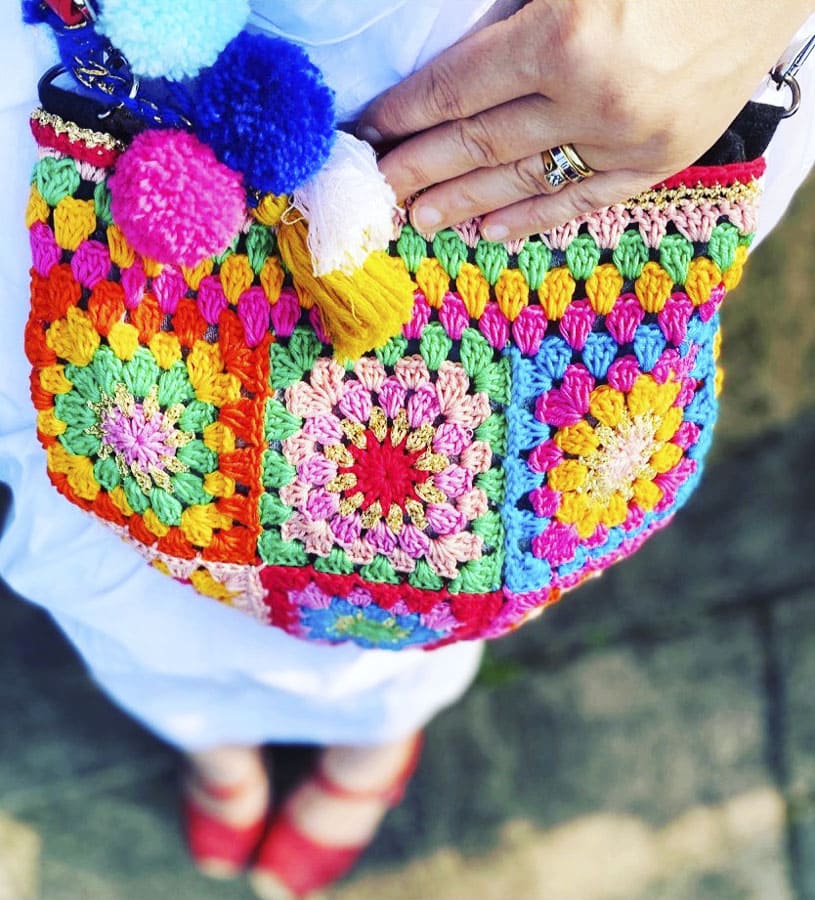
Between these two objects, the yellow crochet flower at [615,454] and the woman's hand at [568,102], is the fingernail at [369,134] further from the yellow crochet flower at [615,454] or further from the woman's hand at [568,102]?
the yellow crochet flower at [615,454]

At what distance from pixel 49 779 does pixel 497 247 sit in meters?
1.09

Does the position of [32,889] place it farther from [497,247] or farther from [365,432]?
[497,247]

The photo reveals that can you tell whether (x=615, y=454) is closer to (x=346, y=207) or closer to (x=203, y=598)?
(x=346, y=207)

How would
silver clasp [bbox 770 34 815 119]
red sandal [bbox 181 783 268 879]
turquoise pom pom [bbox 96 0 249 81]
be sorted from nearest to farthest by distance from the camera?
turquoise pom pom [bbox 96 0 249 81] → silver clasp [bbox 770 34 815 119] → red sandal [bbox 181 783 268 879]

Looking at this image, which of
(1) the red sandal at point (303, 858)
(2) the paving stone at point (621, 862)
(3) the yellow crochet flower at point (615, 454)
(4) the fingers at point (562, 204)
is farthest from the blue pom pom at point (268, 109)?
(2) the paving stone at point (621, 862)

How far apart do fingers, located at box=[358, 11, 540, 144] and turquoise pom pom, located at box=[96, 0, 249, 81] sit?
91 mm

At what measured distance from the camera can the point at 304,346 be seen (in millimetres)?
582

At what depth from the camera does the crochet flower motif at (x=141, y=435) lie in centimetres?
60

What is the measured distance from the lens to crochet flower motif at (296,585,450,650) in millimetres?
678

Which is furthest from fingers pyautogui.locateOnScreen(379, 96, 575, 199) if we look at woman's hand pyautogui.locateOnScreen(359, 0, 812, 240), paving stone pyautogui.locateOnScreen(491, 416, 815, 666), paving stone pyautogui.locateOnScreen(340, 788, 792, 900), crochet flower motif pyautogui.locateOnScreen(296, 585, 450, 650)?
paving stone pyautogui.locateOnScreen(340, 788, 792, 900)

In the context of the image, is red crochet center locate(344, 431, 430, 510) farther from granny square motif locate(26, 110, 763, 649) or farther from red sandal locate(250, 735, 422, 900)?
red sandal locate(250, 735, 422, 900)

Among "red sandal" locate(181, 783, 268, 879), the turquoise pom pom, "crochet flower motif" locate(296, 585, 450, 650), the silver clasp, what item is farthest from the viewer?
"red sandal" locate(181, 783, 268, 879)

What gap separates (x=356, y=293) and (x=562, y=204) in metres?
0.13

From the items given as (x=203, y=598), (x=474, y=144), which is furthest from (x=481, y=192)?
(x=203, y=598)
